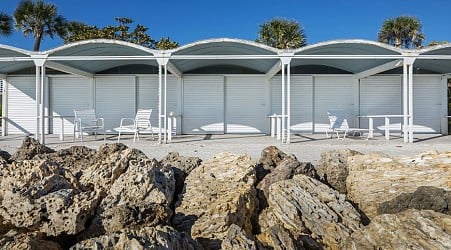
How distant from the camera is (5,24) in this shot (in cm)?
1995

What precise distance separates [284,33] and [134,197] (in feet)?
66.4

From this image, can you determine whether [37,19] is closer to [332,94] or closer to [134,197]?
[332,94]

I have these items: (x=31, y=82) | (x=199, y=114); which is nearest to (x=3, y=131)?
(x=31, y=82)

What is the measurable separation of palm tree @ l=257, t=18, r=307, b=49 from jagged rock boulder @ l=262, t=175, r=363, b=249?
758 inches

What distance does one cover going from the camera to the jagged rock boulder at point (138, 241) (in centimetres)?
214

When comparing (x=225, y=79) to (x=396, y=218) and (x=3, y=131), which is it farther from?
(x=396, y=218)

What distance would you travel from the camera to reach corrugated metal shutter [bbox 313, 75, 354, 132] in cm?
1320

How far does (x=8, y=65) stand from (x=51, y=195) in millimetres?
11229

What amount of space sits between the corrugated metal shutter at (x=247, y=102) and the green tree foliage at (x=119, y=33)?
1278cm

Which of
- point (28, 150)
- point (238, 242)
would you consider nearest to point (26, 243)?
point (238, 242)

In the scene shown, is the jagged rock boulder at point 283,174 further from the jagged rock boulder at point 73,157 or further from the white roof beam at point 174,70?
the white roof beam at point 174,70

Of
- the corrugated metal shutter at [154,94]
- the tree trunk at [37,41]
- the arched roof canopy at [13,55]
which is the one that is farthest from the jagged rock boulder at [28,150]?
the tree trunk at [37,41]

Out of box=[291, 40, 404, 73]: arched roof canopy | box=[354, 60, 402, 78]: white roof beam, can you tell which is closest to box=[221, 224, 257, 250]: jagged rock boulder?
box=[291, 40, 404, 73]: arched roof canopy

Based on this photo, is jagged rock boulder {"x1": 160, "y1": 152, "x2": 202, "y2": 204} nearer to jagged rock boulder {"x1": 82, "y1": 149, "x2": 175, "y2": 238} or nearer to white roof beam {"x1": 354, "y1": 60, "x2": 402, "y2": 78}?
jagged rock boulder {"x1": 82, "y1": 149, "x2": 175, "y2": 238}
